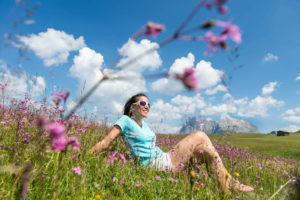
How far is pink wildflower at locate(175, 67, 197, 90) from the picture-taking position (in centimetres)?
84

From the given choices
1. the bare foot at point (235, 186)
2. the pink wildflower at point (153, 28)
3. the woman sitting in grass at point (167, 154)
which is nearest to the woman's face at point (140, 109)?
the woman sitting in grass at point (167, 154)

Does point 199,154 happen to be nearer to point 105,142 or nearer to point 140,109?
point 140,109

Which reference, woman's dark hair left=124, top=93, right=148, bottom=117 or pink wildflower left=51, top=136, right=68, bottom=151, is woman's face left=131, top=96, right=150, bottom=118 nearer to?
woman's dark hair left=124, top=93, right=148, bottom=117

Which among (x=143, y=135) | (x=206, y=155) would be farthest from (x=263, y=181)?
(x=143, y=135)

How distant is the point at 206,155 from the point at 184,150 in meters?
0.46

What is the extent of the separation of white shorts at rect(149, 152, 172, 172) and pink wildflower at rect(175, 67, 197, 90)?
10.3 feet

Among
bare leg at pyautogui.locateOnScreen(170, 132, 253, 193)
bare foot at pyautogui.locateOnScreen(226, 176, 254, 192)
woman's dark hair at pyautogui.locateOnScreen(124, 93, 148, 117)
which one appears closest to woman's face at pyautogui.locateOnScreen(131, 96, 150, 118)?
woman's dark hair at pyautogui.locateOnScreen(124, 93, 148, 117)

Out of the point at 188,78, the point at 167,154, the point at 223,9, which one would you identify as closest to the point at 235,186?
the point at 167,154

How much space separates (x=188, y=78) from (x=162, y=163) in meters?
3.45

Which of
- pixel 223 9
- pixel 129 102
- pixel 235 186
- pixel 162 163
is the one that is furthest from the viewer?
pixel 129 102

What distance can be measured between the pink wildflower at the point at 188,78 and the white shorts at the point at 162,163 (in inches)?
124

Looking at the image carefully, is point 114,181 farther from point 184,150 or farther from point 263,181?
point 263,181

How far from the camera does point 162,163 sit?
4051 mm

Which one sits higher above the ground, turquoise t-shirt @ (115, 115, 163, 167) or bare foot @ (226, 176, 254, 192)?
turquoise t-shirt @ (115, 115, 163, 167)
